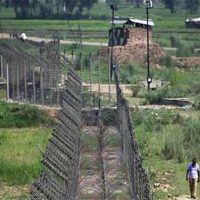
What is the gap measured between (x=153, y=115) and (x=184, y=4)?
8328 centimetres

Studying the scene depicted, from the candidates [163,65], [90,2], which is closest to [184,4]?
[90,2]

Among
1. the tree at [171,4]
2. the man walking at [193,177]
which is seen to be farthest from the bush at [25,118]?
the tree at [171,4]

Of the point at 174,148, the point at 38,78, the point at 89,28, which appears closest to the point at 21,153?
the point at 174,148

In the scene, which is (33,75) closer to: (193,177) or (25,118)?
(25,118)

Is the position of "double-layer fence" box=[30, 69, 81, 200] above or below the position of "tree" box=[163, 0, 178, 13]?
above

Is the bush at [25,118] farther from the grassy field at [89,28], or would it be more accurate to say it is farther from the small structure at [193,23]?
the small structure at [193,23]

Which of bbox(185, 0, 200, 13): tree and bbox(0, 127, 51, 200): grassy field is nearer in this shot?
bbox(0, 127, 51, 200): grassy field

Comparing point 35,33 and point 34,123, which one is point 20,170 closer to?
point 34,123

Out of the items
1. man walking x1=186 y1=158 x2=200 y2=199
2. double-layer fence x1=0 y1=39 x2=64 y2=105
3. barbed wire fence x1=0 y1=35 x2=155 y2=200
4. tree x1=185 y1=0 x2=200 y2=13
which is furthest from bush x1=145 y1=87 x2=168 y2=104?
tree x1=185 y1=0 x2=200 y2=13

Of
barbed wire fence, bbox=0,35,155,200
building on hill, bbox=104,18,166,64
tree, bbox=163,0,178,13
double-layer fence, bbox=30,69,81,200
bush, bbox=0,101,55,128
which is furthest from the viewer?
tree, bbox=163,0,178,13

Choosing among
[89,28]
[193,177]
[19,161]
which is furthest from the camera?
[89,28]

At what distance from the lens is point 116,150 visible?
24.8 m

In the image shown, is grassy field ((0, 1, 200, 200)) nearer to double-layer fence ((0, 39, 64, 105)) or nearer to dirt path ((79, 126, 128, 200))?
dirt path ((79, 126, 128, 200))

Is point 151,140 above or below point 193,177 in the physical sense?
below
